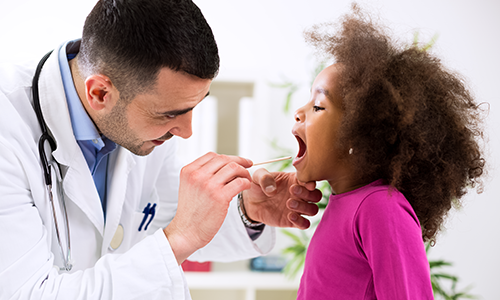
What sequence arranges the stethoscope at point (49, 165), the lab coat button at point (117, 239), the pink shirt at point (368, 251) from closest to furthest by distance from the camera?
the pink shirt at point (368, 251) → the stethoscope at point (49, 165) → the lab coat button at point (117, 239)

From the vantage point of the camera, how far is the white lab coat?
0.85 meters

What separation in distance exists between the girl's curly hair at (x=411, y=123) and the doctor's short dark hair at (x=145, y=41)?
0.38 metres

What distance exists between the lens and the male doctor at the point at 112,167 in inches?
34.3

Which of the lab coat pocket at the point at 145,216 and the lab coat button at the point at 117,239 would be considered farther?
the lab coat pocket at the point at 145,216

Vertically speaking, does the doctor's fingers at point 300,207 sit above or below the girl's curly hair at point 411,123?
below

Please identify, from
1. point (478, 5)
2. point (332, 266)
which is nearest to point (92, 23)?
point (332, 266)

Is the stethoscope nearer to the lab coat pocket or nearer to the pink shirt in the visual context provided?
the lab coat pocket

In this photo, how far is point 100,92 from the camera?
1.06m

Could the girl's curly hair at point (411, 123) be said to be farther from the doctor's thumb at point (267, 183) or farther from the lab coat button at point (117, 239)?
the lab coat button at point (117, 239)

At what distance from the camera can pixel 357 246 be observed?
2.64 ft

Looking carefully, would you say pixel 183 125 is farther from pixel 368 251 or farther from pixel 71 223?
pixel 368 251

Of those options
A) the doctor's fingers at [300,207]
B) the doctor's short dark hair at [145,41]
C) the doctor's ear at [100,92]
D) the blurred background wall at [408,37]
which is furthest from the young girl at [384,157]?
the blurred background wall at [408,37]

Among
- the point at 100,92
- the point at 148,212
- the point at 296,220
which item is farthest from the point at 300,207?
the point at 100,92

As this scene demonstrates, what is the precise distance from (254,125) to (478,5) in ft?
5.50
